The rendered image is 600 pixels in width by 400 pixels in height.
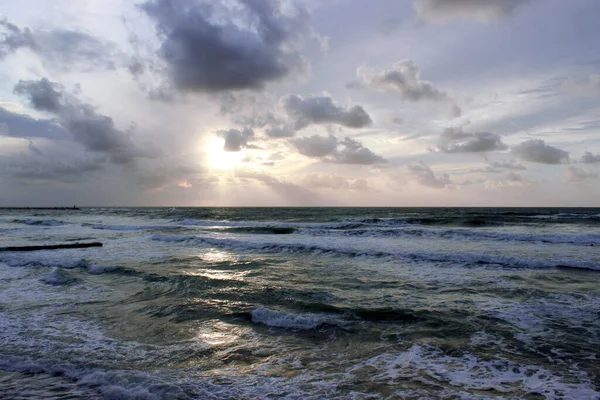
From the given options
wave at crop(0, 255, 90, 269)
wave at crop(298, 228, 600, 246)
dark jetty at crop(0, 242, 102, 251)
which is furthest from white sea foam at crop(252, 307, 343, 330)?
wave at crop(298, 228, 600, 246)

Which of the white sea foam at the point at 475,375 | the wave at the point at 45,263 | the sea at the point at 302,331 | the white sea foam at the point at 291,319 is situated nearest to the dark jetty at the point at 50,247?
the wave at the point at 45,263

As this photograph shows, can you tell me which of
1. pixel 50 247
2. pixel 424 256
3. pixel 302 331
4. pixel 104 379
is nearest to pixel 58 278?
pixel 104 379

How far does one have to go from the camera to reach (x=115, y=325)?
845cm

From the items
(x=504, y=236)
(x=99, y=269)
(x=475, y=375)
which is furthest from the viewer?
(x=504, y=236)

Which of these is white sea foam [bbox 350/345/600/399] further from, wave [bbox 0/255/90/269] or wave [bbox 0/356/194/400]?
wave [bbox 0/255/90/269]

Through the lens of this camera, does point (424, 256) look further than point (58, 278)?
Yes

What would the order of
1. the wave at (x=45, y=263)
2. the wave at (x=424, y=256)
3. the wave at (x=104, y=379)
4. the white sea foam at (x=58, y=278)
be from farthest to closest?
the wave at (x=45, y=263)
the wave at (x=424, y=256)
the white sea foam at (x=58, y=278)
the wave at (x=104, y=379)

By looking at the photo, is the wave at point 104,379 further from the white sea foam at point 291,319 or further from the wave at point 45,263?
the wave at point 45,263

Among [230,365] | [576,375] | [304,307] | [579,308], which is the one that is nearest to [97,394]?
[230,365]

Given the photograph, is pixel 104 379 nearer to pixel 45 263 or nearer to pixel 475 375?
pixel 475 375

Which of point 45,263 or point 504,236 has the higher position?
point 504,236

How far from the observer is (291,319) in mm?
8750

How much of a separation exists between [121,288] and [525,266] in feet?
56.0

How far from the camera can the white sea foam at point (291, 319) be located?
8.48 meters
